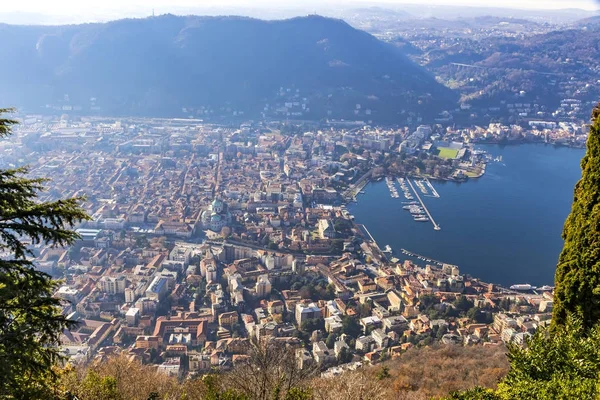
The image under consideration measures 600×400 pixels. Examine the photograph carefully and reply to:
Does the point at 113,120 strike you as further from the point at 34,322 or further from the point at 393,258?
the point at 34,322

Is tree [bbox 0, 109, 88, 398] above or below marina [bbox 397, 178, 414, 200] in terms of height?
above

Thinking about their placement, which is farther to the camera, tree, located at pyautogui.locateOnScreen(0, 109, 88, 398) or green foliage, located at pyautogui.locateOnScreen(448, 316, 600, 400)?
green foliage, located at pyautogui.locateOnScreen(448, 316, 600, 400)

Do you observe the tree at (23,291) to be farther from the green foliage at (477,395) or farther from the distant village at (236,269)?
the green foliage at (477,395)

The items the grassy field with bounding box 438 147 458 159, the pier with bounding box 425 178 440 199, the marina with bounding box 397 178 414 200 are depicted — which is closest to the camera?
the marina with bounding box 397 178 414 200

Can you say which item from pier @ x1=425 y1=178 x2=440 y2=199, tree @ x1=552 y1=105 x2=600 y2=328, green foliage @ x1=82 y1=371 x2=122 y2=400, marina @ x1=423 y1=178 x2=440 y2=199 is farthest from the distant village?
tree @ x1=552 y1=105 x2=600 y2=328

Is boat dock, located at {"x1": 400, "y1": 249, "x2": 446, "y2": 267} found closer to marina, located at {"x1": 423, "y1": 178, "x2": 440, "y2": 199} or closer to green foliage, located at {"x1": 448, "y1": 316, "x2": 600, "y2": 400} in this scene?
marina, located at {"x1": 423, "y1": 178, "x2": 440, "y2": 199}

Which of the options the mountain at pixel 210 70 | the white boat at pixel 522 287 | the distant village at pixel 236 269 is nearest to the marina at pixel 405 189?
the distant village at pixel 236 269

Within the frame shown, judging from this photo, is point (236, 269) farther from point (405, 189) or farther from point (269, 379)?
point (405, 189)
